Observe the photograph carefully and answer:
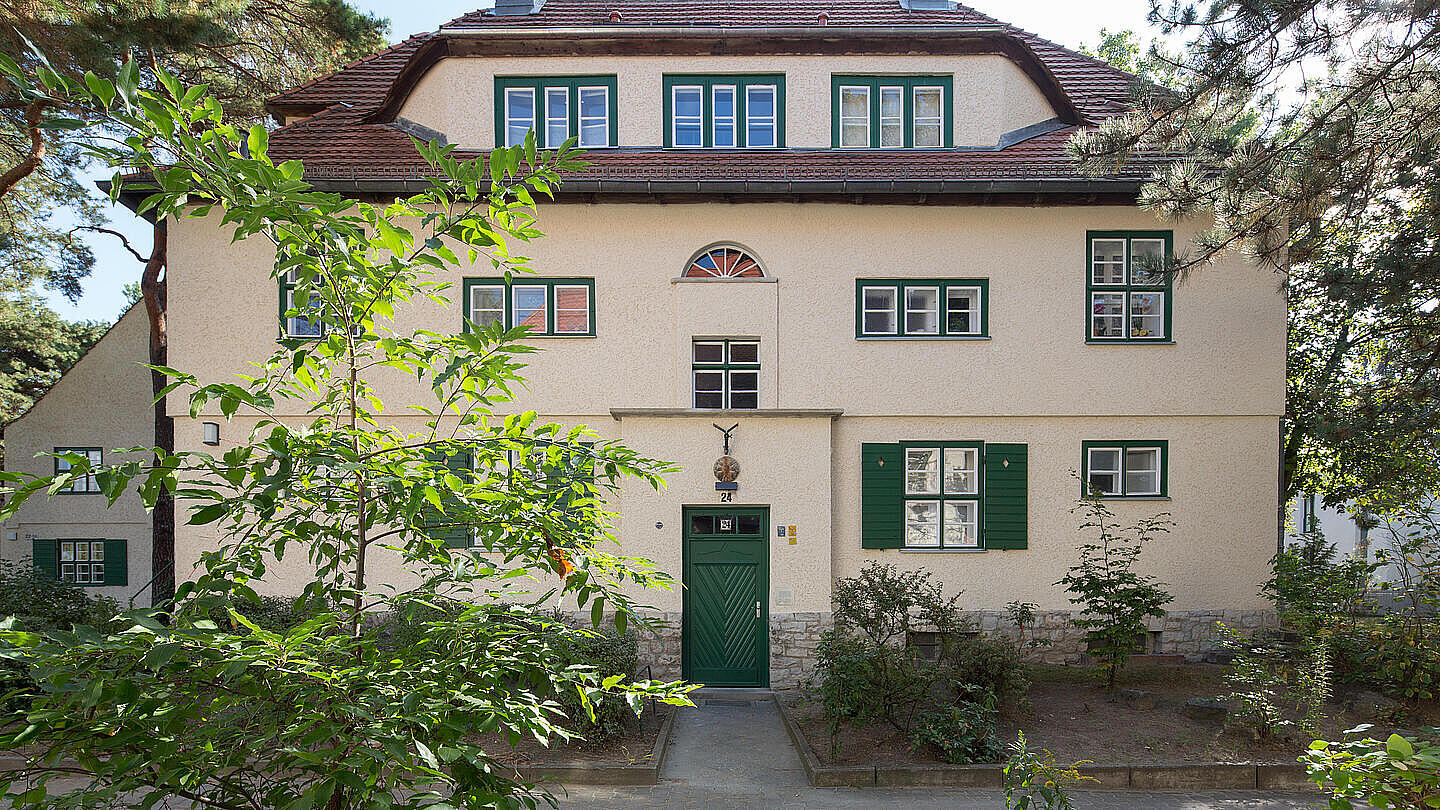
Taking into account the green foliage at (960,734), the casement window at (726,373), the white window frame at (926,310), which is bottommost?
the green foliage at (960,734)

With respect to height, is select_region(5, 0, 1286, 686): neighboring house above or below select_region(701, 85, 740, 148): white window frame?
below

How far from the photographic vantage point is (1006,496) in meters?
10.7

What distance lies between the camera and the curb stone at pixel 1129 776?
7133mm

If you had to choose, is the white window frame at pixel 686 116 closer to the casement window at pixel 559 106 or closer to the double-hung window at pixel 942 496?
the casement window at pixel 559 106

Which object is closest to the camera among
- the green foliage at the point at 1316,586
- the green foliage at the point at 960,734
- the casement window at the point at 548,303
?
the green foliage at the point at 960,734

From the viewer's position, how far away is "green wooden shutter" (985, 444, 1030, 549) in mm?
10648

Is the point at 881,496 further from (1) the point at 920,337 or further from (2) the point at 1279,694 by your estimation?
(2) the point at 1279,694

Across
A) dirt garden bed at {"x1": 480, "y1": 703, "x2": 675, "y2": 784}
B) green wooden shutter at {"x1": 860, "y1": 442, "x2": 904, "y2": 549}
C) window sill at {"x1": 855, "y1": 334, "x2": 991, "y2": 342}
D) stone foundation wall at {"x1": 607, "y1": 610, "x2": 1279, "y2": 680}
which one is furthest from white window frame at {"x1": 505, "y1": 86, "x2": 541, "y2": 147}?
dirt garden bed at {"x1": 480, "y1": 703, "x2": 675, "y2": 784}

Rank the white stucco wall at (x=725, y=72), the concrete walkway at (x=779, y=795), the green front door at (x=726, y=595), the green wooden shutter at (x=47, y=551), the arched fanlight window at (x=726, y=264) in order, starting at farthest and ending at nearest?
the green wooden shutter at (x=47, y=551) < the white stucco wall at (x=725, y=72) < the arched fanlight window at (x=726, y=264) < the green front door at (x=726, y=595) < the concrete walkway at (x=779, y=795)

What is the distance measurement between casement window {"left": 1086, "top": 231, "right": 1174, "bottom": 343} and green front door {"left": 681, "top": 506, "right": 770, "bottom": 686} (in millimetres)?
5357

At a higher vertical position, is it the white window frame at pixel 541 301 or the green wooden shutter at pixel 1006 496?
the white window frame at pixel 541 301

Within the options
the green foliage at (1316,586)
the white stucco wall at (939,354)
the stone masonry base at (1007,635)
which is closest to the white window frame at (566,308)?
the white stucco wall at (939,354)

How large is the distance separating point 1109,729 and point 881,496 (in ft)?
12.3

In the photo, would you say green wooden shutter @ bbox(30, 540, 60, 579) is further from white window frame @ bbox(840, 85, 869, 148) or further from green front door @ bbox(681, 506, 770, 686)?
white window frame @ bbox(840, 85, 869, 148)
